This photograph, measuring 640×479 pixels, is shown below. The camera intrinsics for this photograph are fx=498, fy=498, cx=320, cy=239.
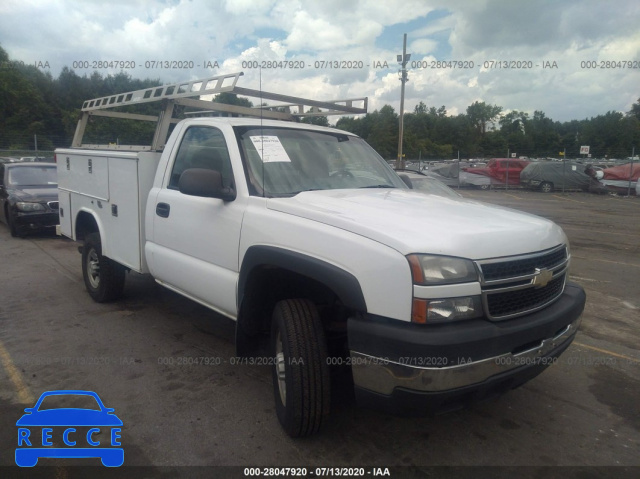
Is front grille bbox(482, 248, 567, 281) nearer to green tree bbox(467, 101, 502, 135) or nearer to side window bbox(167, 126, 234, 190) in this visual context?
side window bbox(167, 126, 234, 190)

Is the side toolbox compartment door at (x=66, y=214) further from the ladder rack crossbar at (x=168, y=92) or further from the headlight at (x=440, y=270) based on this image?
the headlight at (x=440, y=270)

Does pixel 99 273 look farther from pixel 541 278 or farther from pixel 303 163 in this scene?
pixel 541 278

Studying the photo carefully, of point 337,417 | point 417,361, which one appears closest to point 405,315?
point 417,361

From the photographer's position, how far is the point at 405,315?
2.46 m

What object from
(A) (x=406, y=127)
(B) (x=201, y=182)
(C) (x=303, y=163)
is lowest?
(B) (x=201, y=182)

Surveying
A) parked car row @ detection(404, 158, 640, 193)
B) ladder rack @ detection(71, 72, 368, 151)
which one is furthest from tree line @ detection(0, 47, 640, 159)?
ladder rack @ detection(71, 72, 368, 151)

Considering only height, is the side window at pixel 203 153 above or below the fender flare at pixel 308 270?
above

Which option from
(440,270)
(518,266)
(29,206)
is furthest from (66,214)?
(518,266)

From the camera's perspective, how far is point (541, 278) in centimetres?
282

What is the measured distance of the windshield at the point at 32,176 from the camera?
36.0 ft

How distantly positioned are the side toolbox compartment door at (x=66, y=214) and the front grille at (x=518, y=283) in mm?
5367

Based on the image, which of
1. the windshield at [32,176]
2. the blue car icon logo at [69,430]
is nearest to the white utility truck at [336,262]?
the blue car icon logo at [69,430]

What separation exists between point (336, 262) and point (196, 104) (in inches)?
116

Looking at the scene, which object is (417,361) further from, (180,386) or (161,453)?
(180,386)
